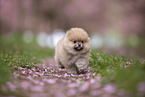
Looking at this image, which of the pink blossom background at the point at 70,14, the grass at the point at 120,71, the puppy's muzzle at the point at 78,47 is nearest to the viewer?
the grass at the point at 120,71

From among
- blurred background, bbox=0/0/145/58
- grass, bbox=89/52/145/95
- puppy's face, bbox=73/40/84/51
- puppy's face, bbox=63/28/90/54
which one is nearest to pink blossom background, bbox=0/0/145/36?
blurred background, bbox=0/0/145/58

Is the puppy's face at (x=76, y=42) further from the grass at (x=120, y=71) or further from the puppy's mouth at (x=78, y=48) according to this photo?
the grass at (x=120, y=71)

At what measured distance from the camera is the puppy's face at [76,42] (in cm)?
566

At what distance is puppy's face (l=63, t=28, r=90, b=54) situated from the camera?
5656 millimetres

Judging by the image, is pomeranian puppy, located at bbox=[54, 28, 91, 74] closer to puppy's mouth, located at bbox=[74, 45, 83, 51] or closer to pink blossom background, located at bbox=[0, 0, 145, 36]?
puppy's mouth, located at bbox=[74, 45, 83, 51]

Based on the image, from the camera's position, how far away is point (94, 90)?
3.73 m

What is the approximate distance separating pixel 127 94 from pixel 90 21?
92.4 ft

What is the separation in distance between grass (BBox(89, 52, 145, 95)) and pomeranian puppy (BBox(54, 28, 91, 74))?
264mm

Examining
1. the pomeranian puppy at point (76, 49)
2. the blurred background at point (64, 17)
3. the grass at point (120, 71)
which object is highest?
the blurred background at point (64, 17)

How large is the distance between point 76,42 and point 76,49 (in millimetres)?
198

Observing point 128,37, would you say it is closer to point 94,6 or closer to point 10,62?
point 94,6

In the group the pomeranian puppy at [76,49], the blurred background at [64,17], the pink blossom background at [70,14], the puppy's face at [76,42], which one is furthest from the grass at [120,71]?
the pink blossom background at [70,14]

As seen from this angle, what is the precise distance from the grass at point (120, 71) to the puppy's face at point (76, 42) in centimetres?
40

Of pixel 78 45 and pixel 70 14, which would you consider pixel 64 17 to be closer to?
pixel 70 14
